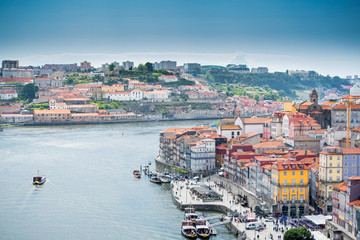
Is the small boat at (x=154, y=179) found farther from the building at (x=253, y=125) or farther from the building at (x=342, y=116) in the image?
the building at (x=342, y=116)

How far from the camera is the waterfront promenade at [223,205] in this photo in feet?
61.2

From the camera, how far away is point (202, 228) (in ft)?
63.2

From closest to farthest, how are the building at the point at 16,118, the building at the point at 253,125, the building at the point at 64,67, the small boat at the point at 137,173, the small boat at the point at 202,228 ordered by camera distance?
the small boat at the point at 202,228, the small boat at the point at 137,173, the building at the point at 253,125, the building at the point at 16,118, the building at the point at 64,67

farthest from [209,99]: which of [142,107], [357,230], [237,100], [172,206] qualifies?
[357,230]

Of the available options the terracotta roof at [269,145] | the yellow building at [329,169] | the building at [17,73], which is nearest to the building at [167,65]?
the building at [17,73]

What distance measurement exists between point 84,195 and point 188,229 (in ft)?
23.3

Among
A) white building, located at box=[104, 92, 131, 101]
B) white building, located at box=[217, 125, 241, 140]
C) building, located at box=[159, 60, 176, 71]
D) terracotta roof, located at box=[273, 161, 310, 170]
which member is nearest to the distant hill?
building, located at box=[159, 60, 176, 71]

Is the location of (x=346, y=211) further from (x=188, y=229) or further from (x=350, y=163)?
(x=188, y=229)

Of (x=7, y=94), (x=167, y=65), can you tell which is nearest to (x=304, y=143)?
(x=7, y=94)

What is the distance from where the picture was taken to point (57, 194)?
25391 mm

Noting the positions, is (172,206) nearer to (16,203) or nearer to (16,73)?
(16,203)

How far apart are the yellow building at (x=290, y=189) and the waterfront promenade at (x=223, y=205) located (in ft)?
3.43

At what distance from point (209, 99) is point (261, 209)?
58.8 m

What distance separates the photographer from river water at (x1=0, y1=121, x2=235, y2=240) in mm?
20188
